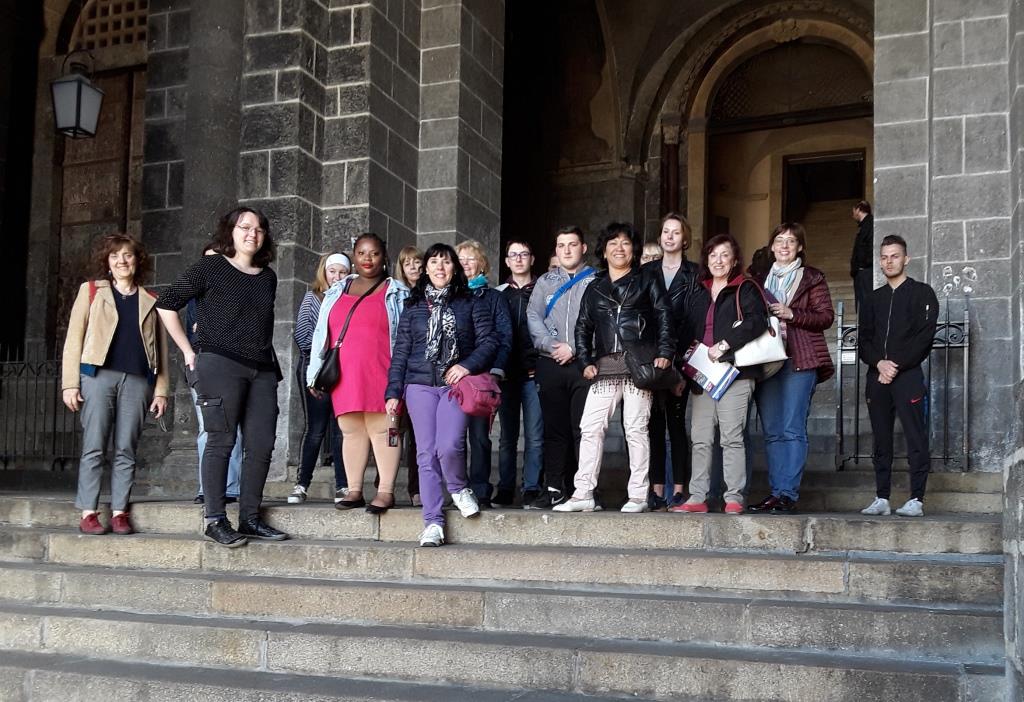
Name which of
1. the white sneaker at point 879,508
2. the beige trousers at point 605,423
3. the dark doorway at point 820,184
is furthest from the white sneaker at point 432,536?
the dark doorway at point 820,184

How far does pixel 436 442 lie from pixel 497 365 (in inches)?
25.3

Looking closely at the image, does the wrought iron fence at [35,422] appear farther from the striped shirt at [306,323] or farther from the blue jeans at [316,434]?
the striped shirt at [306,323]

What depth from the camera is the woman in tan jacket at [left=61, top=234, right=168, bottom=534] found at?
269 inches

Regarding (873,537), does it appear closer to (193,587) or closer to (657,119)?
(193,587)

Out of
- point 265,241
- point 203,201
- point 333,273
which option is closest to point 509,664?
point 265,241

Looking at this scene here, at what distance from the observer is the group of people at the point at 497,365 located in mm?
6391

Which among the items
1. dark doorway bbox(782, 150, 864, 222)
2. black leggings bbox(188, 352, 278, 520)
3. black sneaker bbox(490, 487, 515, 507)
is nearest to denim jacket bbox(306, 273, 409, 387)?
black leggings bbox(188, 352, 278, 520)

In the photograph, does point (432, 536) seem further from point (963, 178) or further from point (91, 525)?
point (963, 178)

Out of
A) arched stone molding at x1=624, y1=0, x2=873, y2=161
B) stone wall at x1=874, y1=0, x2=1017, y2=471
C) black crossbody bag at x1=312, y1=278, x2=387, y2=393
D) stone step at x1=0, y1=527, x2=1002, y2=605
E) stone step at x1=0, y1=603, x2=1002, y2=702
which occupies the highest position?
arched stone molding at x1=624, y1=0, x2=873, y2=161

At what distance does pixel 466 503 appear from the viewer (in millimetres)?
6277

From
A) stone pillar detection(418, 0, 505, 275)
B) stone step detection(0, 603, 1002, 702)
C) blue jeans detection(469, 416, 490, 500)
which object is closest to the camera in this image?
stone step detection(0, 603, 1002, 702)

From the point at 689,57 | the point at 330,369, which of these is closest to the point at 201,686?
the point at 330,369

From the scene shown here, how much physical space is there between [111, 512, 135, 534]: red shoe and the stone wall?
5640mm

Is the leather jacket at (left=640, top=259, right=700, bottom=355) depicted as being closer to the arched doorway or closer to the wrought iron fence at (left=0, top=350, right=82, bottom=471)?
the wrought iron fence at (left=0, top=350, right=82, bottom=471)
